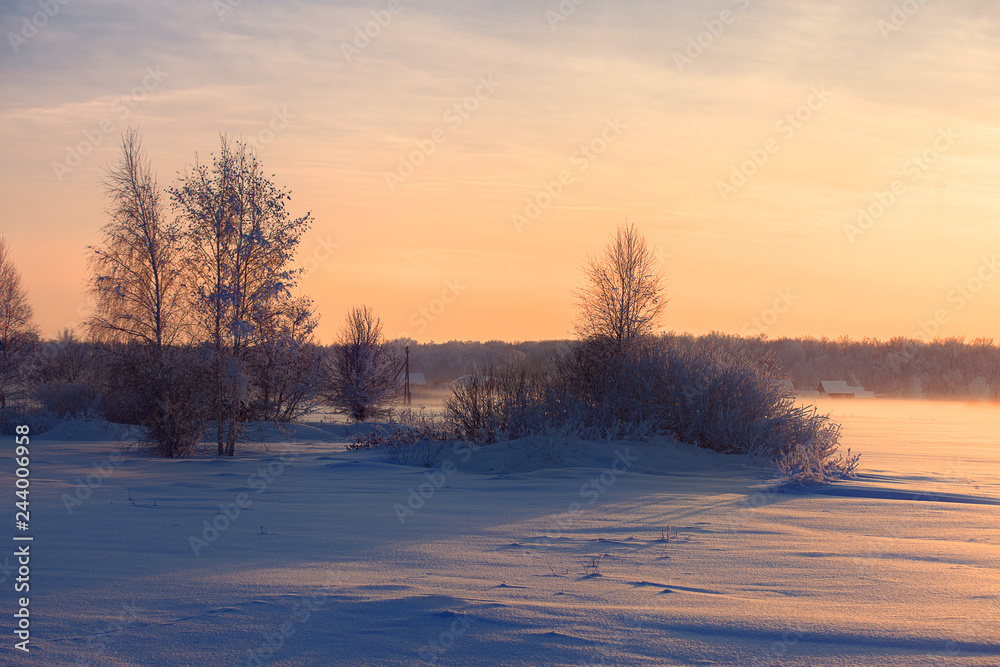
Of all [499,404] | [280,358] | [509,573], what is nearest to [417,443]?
[499,404]

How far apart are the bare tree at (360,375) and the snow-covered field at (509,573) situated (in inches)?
1023

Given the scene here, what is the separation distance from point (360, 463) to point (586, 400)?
5980 millimetres

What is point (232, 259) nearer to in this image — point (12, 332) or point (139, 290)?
point (139, 290)

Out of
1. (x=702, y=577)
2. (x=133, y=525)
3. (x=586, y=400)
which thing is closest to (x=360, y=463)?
(x=586, y=400)

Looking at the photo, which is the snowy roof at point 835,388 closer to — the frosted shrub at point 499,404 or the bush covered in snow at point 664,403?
the bush covered in snow at point 664,403

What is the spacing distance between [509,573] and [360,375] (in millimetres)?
33675

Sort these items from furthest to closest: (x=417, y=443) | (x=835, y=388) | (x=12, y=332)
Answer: (x=835, y=388)
(x=12, y=332)
(x=417, y=443)

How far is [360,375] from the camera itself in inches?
1534

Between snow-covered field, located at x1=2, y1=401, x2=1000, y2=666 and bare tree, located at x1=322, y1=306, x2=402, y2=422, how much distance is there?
26.0m

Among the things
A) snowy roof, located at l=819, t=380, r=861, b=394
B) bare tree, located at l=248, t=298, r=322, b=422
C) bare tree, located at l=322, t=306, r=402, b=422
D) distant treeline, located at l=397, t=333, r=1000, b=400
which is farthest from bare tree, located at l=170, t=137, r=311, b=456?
snowy roof, located at l=819, t=380, r=861, b=394

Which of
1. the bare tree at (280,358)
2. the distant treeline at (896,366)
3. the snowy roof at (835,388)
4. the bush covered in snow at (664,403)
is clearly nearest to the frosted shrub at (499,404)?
the bush covered in snow at (664,403)

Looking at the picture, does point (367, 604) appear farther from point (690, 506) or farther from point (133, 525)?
point (690, 506)

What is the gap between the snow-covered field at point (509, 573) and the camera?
13.8 feet

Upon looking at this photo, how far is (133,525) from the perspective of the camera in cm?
799
